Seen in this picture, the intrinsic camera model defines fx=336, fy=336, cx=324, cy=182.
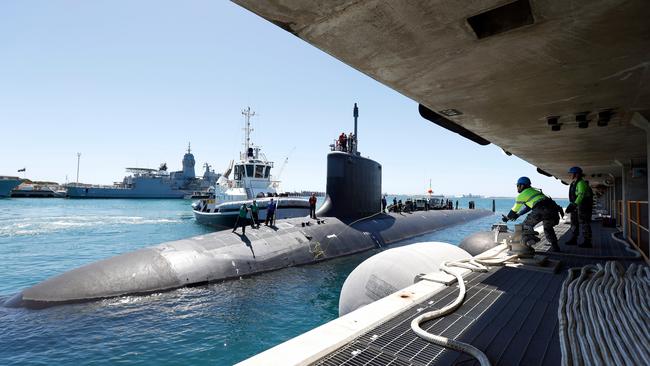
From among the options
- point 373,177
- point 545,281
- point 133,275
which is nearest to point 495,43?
point 545,281

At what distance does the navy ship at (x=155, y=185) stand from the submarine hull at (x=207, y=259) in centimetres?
9183

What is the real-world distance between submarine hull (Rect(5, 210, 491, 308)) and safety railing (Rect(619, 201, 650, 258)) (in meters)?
10.8

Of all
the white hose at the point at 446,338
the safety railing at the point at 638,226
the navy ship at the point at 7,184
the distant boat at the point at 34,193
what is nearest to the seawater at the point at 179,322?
the white hose at the point at 446,338

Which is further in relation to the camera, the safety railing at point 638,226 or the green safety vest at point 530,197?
the safety railing at point 638,226

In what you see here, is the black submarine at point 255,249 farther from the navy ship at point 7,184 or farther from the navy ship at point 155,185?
the navy ship at point 7,184

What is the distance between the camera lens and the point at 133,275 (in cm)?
1068

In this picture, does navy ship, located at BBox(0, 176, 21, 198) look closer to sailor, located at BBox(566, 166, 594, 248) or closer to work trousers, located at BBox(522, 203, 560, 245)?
work trousers, located at BBox(522, 203, 560, 245)

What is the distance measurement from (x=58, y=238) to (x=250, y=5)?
3237 centimetres

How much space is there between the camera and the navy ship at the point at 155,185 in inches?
3853

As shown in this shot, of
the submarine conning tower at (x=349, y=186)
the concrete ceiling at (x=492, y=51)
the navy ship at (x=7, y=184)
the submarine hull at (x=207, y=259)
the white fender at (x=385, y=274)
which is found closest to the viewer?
the concrete ceiling at (x=492, y=51)

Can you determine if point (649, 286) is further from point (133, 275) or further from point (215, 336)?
point (133, 275)

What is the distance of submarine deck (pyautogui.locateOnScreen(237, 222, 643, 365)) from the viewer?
9.75ft

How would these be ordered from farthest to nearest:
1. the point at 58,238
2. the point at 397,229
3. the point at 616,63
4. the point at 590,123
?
the point at 58,238 < the point at 397,229 < the point at 590,123 < the point at 616,63

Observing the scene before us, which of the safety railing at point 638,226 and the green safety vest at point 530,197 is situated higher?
the green safety vest at point 530,197
